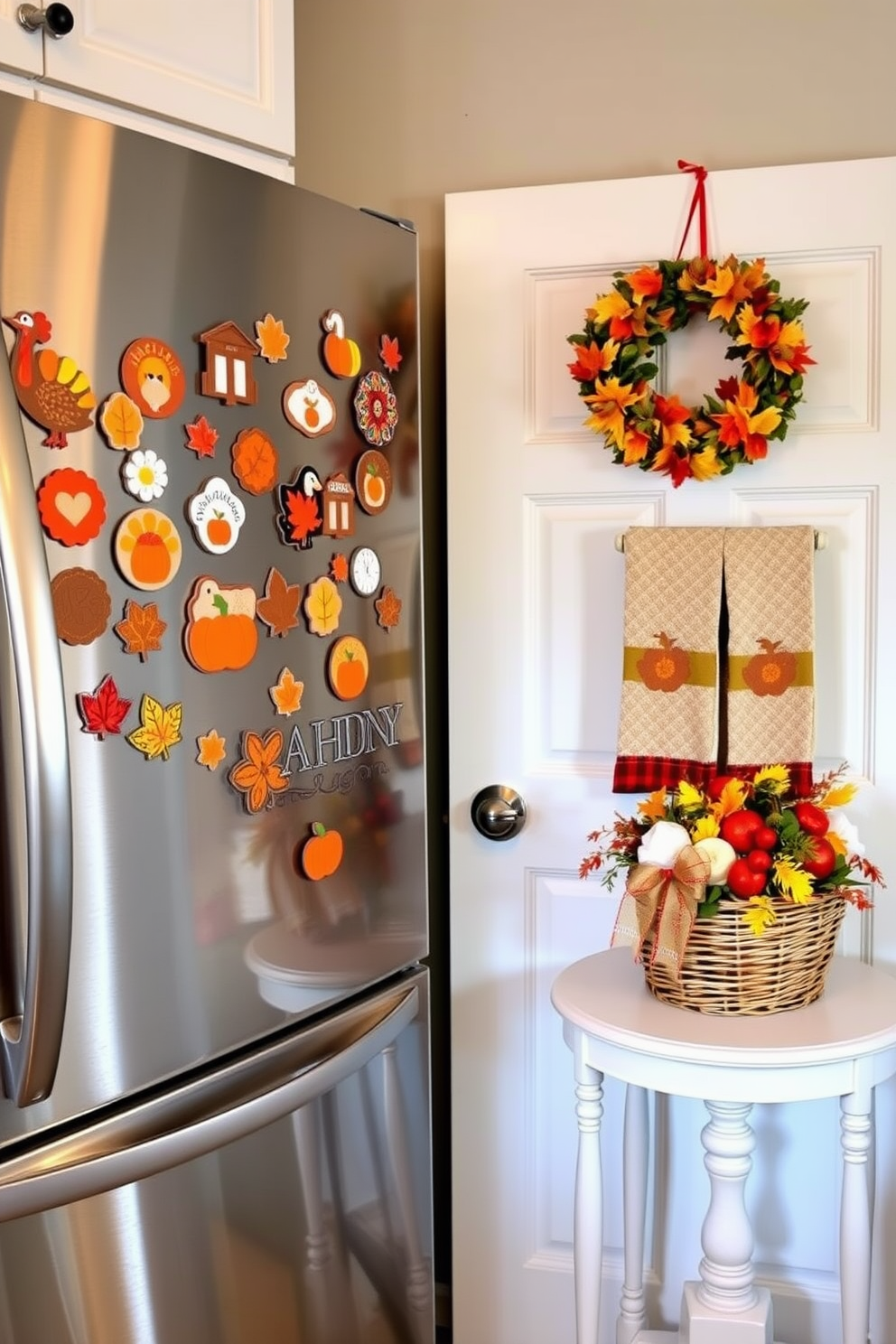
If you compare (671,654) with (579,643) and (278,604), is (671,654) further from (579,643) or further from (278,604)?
(278,604)

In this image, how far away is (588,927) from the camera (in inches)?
71.1

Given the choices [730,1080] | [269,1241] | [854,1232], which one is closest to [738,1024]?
[730,1080]

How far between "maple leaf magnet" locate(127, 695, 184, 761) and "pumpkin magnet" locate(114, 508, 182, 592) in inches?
4.0

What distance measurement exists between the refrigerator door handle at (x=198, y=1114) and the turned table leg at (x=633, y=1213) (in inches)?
21.1

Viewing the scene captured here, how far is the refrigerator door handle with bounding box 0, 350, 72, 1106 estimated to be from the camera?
0.88 meters

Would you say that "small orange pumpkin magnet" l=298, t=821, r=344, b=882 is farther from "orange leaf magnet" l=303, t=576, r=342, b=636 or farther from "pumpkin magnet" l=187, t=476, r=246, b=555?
"pumpkin magnet" l=187, t=476, r=246, b=555

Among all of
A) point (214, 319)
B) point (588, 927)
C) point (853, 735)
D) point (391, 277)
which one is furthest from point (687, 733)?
point (214, 319)

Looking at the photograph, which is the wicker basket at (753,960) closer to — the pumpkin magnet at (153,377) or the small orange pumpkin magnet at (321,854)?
the small orange pumpkin magnet at (321,854)

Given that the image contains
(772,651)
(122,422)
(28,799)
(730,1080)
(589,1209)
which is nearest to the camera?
(28,799)

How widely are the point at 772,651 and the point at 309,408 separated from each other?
771mm

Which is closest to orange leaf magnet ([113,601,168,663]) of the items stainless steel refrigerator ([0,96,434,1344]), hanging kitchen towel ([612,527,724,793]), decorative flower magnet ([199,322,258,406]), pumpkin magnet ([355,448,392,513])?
stainless steel refrigerator ([0,96,434,1344])

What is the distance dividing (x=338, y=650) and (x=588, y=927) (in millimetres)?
765

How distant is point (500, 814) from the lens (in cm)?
180

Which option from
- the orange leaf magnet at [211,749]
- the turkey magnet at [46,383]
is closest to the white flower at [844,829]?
the orange leaf magnet at [211,749]
